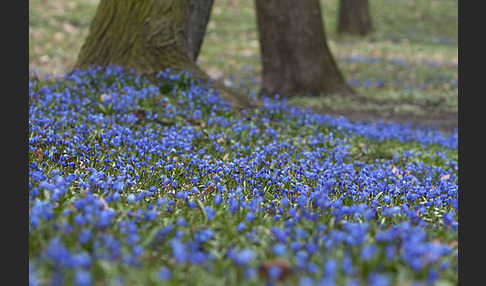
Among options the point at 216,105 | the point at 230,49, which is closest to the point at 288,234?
the point at 216,105

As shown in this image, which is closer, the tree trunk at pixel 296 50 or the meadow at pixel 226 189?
the meadow at pixel 226 189

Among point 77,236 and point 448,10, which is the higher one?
point 448,10

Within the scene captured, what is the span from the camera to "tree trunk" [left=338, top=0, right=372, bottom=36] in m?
25.4

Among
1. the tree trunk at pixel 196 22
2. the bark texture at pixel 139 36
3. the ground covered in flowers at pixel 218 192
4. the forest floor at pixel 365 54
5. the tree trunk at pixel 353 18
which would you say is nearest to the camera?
the ground covered in flowers at pixel 218 192

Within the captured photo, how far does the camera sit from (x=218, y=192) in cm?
440

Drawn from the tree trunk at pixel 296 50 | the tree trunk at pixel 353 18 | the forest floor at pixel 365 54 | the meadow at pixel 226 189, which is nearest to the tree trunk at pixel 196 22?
the meadow at pixel 226 189

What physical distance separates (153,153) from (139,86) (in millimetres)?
2630

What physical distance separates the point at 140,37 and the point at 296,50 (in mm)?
5381

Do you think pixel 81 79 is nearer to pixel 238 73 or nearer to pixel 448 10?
pixel 238 73

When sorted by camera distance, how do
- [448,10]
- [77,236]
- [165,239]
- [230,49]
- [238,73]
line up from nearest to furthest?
[77,236] → [165,239] → [238,73] → [230,49] → [448,10]

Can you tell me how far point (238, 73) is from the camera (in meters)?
16.5

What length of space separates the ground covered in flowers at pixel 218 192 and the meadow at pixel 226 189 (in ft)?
0.05

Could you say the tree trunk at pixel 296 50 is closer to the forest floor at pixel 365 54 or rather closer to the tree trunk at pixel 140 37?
the forest floor at pixel 365 54

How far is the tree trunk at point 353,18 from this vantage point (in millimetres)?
25375
